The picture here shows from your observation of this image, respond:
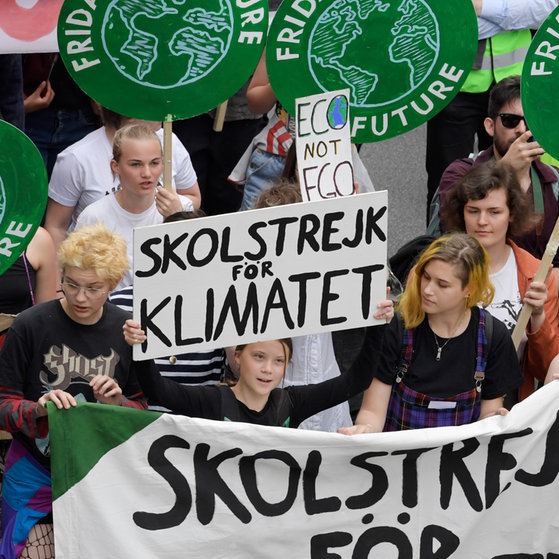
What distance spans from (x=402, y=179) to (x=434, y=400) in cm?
483

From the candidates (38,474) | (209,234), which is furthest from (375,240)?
(38,474)

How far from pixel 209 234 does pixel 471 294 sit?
110 centimetres

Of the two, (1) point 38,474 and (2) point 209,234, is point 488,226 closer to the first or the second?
(2) point 209,234

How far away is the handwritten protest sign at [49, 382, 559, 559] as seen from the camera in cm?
445

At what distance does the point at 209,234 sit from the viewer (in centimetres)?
429

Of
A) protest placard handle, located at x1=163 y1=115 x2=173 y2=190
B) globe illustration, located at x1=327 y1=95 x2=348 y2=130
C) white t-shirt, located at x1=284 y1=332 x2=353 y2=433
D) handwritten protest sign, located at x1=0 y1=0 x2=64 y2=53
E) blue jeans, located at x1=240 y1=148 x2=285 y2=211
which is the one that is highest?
handwritten protest sign, located at x1=0 y1=0 x2=64 y2=53

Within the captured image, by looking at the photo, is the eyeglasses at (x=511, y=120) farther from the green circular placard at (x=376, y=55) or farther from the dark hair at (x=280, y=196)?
the dark hair at (x=280, y=196)

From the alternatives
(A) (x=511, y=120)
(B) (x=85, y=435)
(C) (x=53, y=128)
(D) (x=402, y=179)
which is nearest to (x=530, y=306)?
(A) (x=511, y=120)

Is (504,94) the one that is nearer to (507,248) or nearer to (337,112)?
(507,248)

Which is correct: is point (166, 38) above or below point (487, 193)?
above

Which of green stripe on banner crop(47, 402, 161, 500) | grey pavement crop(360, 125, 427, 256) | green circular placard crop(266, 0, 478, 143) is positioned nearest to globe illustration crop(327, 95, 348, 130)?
green circular placard crop(266, 0, 478, 143)

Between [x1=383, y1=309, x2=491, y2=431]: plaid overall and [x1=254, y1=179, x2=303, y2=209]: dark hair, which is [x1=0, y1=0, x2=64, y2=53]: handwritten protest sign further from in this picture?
[x1=383, y1=309, x2=491, y2=431]: plaid overall

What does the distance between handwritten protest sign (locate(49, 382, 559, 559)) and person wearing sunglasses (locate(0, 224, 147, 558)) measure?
0.15 metres

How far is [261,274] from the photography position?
14.4 feet
